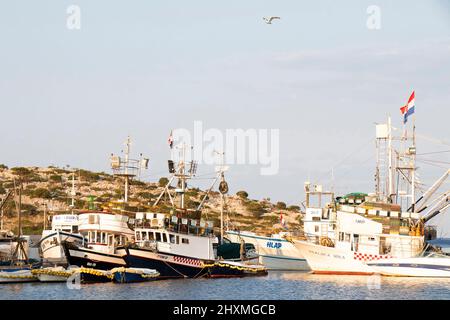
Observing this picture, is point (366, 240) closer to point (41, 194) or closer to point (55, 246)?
point (55, 246)

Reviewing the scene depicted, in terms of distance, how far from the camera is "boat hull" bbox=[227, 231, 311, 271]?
83688 mm

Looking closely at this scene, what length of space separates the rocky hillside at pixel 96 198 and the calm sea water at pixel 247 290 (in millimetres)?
51819

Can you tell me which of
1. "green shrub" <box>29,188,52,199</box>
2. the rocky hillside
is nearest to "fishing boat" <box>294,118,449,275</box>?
the rocky hillside

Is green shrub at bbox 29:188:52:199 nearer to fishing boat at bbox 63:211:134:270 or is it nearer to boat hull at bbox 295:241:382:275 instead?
boat hull at bbox 295:241:382:275

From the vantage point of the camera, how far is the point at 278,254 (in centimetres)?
8481

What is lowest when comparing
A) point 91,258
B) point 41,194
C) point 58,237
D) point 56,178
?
point 91,258

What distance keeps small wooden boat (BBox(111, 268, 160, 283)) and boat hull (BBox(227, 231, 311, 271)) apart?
1899 cm

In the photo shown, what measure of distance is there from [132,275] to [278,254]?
2335 centimetres

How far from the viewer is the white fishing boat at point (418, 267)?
77.0m

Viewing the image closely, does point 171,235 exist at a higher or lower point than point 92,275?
higher

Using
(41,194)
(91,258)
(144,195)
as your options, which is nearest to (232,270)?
(91,258)

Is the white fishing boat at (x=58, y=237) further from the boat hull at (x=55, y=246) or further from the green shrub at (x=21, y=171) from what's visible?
the green shrub at (x=21, y=171)

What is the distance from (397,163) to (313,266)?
14.9m
